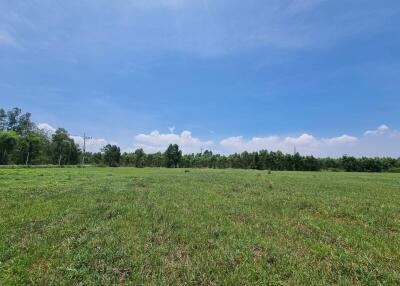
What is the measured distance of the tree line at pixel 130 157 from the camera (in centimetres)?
9388

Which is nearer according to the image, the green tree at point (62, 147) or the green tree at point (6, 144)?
the green tree at point (6, 144)

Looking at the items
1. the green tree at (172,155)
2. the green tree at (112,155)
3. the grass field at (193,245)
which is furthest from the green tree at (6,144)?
the grass field at (193,245)

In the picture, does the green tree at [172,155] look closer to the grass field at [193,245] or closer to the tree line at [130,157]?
the tree line at [130,157]

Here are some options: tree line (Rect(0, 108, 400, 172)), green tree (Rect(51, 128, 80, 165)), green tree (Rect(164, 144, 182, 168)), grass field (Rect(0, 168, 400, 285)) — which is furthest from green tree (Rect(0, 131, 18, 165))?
grass field (Rect(0, 168, 400, 285))

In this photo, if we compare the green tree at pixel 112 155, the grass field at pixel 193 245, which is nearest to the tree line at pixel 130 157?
the green tree at pixel 112 155

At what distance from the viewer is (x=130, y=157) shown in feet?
415

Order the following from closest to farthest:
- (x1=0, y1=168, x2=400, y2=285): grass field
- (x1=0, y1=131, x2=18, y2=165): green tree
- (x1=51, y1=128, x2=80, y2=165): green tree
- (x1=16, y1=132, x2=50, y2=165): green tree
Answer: (x1=0, y1=168, x2=400, y2=285): grass field, (x1=0, y1=131, x2=18, y2=165): green tree, (x1=16, y1=132, x2=50, y2=165): green tree, (x1=51, y1=128, x2=80, y2=165): green tree

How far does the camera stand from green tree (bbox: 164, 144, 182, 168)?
385 ft

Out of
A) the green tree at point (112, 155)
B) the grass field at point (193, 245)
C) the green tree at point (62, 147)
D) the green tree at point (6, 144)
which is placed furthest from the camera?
the green tree at point (112, 155)

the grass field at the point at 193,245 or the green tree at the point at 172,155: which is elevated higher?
the green tree at the point at 172,155

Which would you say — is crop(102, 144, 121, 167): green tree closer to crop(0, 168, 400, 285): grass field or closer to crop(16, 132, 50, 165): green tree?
crop(16, 132, 50, 165): green tree

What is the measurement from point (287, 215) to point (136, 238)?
653 centimetres

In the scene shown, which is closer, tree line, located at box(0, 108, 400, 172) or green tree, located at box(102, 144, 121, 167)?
tree line, located at box(0, 108, 400, 172)

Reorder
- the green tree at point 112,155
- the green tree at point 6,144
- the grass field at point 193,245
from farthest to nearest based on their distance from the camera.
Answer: the green tree at point 112,155 → the green tree at point 6,144 → the grass field at point 193,245
